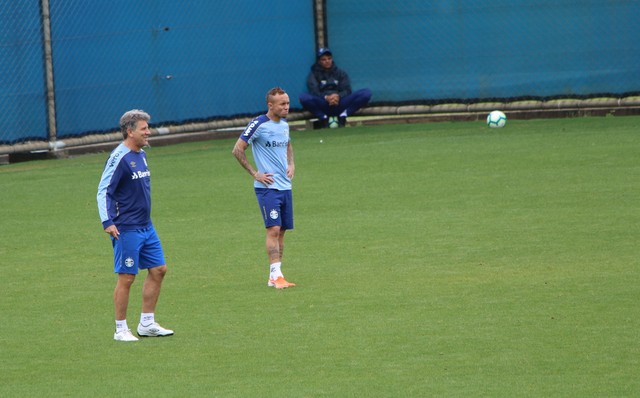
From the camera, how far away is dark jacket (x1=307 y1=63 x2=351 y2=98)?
74.3 ft

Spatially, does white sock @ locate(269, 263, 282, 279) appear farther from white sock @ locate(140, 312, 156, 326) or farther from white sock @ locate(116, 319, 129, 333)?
white sock @ locate(116, 319, 129, 333)

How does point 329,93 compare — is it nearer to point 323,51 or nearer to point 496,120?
point 323,51

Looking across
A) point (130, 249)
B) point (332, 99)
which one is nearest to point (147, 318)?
point (130, 249)

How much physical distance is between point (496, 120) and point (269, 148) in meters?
10.6

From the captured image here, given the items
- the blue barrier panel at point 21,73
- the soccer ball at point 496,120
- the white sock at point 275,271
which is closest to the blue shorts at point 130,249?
the white sock at point 275,271

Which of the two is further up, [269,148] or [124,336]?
[269,148]

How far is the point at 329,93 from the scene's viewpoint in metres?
22.6

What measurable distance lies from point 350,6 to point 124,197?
14864 millimetres

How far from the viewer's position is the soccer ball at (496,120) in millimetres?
21172

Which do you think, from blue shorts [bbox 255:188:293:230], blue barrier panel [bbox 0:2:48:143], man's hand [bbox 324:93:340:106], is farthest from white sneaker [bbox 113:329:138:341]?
man's hand [bbox 324:93:340:106]

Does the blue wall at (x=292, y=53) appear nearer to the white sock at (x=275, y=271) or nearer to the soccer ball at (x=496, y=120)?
the soccer ball at (x=496, y=120)

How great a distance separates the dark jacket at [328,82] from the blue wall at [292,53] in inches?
16.3

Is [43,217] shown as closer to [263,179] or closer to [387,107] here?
[263,179]

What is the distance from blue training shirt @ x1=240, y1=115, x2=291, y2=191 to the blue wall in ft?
30.0
